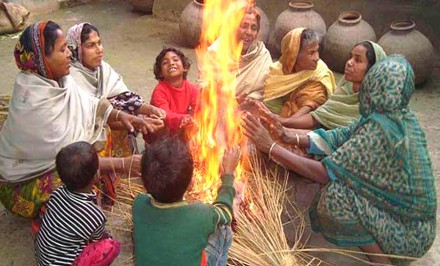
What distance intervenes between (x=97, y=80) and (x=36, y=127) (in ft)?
3.19

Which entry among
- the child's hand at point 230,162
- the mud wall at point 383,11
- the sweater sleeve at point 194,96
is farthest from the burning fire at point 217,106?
the mud wall at point 383,11

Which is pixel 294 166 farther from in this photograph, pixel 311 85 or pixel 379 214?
pixel 311 85

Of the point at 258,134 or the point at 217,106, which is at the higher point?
the point at 258,134

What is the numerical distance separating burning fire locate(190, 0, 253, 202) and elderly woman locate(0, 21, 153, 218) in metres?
0.55

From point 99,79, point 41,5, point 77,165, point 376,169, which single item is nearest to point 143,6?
point 41,5

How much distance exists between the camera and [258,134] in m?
3.73

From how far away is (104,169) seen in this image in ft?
12.8

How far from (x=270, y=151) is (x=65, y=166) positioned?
1.36m

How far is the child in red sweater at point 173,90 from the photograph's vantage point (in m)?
4.68

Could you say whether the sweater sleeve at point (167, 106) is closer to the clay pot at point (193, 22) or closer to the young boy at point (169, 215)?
the young boy at point (169, 215)

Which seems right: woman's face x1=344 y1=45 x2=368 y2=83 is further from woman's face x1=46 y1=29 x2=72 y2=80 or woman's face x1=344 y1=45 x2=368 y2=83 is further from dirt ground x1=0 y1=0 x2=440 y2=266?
woman's face x1=46 y1=29 x2=72 y2=80

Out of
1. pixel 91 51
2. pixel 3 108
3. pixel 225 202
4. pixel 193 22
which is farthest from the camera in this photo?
pixel 193 22

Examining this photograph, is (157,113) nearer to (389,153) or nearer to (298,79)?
(298,79)

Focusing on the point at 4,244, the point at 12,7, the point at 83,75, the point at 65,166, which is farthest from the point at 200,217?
the point at 12,7
